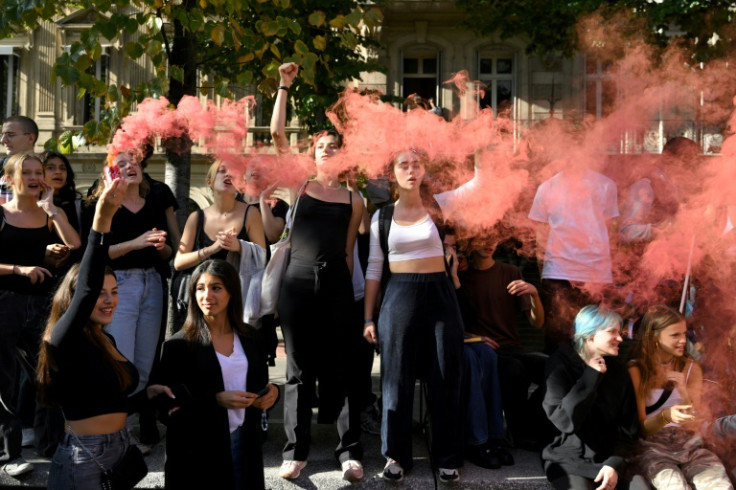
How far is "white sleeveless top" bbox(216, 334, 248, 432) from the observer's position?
4.23 meters

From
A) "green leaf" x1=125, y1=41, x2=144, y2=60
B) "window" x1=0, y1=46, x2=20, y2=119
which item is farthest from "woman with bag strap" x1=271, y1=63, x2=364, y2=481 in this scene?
"window" x1=0, y1=46, x2=20, y2=119

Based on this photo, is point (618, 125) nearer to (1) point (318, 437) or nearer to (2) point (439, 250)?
(2) point (439, 250)

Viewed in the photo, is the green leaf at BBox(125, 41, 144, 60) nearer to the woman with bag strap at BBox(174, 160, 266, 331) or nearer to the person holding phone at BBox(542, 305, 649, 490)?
the woman with bag strap at BBox(174, 160, 266, 331)

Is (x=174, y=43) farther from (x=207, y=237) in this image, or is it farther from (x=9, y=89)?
(x=9, y=89)

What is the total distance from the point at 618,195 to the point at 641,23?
525 centimetres

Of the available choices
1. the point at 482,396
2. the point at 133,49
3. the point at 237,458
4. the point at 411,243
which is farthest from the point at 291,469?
the point at 133,49

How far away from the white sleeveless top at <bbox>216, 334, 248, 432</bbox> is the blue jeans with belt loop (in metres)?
0.88

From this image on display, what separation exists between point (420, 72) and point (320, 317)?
15.0 metres

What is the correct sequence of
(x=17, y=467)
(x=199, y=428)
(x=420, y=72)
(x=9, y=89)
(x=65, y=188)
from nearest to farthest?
(x=199, y=428) < (x=17, y=467) < (x=65, y=188) < (x=420, y=72) < (x=9, y=89)

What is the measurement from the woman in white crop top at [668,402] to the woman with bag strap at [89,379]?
280 cm

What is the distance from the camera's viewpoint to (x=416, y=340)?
4711mm

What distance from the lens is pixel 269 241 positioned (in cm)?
553

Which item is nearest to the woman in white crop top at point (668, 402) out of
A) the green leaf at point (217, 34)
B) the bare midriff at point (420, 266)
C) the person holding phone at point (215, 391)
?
the bare midriff at point (420, 266)

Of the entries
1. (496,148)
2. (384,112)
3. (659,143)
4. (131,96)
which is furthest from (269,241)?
(659,143)
